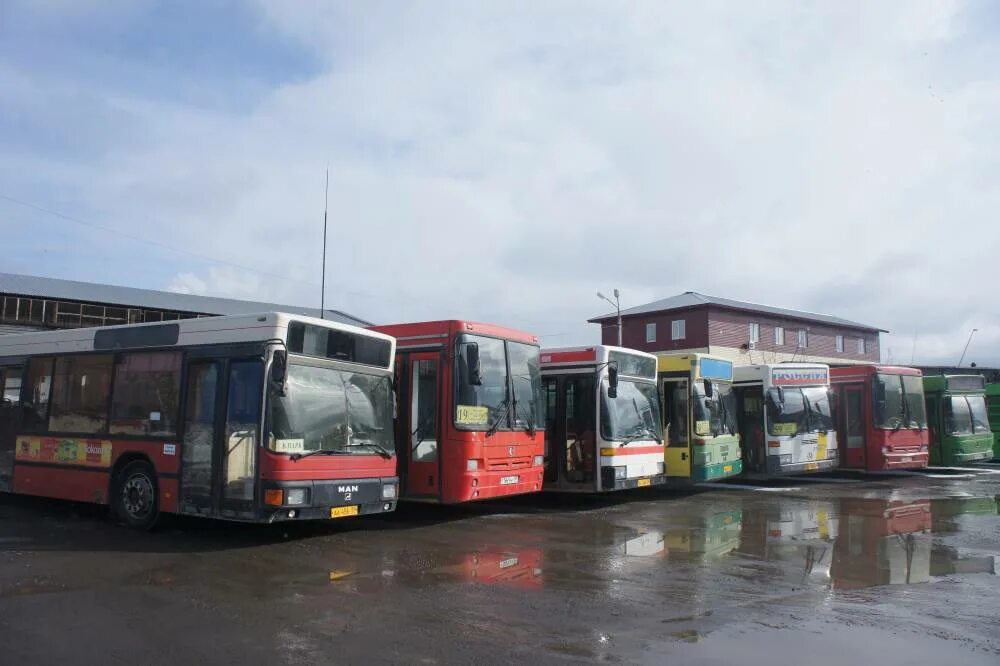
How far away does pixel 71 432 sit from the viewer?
38.5 feet

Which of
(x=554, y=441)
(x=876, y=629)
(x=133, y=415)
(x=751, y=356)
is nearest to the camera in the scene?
(x=876, y=629)

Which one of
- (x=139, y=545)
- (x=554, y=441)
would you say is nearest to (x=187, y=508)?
(x=139, y=545)

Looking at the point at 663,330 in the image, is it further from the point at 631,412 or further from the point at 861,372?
the point at 631,412

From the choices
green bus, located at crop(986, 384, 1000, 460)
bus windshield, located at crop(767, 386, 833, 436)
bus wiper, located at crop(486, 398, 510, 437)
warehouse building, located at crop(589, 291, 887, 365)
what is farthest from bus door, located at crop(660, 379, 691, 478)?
warehouse building, located at crop(589, 291, 887, 365)

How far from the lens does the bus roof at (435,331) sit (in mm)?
11938

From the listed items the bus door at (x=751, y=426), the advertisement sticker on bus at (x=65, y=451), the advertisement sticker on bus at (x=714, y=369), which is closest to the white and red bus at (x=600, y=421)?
the advertisement sticker on bus at (x=714, y=369)

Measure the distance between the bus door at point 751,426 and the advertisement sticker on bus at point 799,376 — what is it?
2.84ft

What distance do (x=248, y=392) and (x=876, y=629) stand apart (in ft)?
23.6

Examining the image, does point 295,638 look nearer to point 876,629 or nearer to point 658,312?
point 876,629

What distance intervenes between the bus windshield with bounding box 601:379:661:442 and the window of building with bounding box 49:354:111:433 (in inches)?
320

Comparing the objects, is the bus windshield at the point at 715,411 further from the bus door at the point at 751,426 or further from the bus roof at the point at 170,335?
the bus roof at the point at 170,335

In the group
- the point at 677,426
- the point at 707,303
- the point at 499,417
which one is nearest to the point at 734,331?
the point at 707,303

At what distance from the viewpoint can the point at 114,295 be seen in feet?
137

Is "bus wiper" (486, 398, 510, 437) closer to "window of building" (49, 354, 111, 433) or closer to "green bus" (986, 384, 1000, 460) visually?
"window of building" (49, 354, 111, 433)
